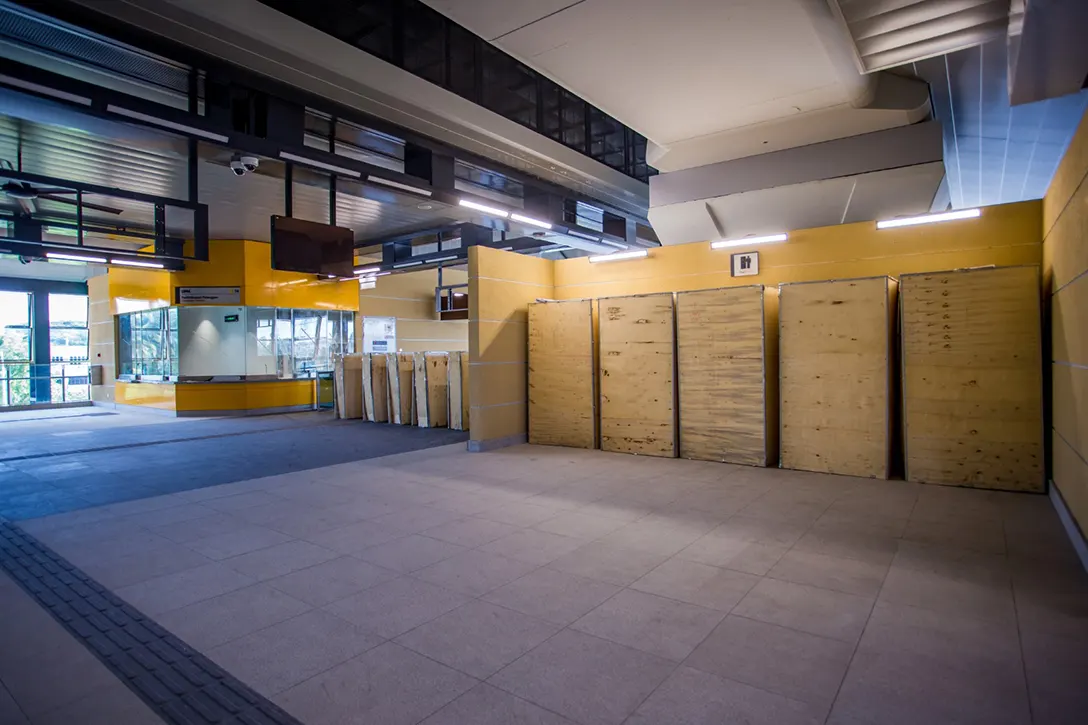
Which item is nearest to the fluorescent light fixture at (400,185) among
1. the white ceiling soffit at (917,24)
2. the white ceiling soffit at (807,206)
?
the white ceiling soffit at (807,206)

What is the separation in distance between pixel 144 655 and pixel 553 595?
211 cm

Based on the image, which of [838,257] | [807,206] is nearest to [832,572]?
[838,257]

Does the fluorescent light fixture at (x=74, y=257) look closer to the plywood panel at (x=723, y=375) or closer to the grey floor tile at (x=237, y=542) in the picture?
the grey floor tile at (x=237, y=542)

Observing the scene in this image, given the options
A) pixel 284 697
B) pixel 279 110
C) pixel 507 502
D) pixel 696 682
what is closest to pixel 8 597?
pixel 284 697

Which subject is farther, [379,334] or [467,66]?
[379,334]

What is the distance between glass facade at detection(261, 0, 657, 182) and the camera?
646 cm

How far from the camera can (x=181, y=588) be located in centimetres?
354

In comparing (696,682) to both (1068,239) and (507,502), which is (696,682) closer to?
(507,502)

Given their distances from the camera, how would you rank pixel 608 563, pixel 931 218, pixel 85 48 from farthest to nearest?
pixel 931 218
pixel 85 48
pixel 608 563

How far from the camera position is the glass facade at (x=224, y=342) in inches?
562

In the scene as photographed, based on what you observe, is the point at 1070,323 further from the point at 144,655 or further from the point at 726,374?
the point at 144,655

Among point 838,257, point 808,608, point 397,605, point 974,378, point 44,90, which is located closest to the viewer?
point 808,608

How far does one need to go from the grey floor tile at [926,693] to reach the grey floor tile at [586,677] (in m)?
0.78

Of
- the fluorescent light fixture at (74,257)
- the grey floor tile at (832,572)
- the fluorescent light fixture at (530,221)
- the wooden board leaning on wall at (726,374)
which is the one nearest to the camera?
the grey floor tile at (832,572)
